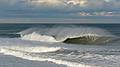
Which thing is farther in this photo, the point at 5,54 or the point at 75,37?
the point at 75,37

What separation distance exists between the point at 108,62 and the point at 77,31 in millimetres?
20363

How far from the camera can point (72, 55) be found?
2009 centimetres

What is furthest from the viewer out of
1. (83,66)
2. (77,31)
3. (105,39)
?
(77,31)

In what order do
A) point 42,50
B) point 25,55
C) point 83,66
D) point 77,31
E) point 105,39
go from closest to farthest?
point 83,66, point 25,55, point 42,50, point 105,39, point 77,31

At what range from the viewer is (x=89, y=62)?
56.9 feet

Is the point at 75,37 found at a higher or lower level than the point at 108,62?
lower

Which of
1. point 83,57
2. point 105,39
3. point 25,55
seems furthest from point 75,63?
point 105,39

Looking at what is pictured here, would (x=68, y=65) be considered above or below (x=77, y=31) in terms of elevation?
above

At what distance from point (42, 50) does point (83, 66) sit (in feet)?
20.1

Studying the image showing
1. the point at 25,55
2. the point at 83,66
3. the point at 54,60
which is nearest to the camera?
the point at 83,66

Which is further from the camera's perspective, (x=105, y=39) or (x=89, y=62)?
(x=105, y=39)

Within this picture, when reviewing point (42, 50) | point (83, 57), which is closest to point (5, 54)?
point (42, 50)

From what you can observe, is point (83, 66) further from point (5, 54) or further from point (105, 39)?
point (105, 39)

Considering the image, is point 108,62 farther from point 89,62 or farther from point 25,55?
Result: point 25,55
